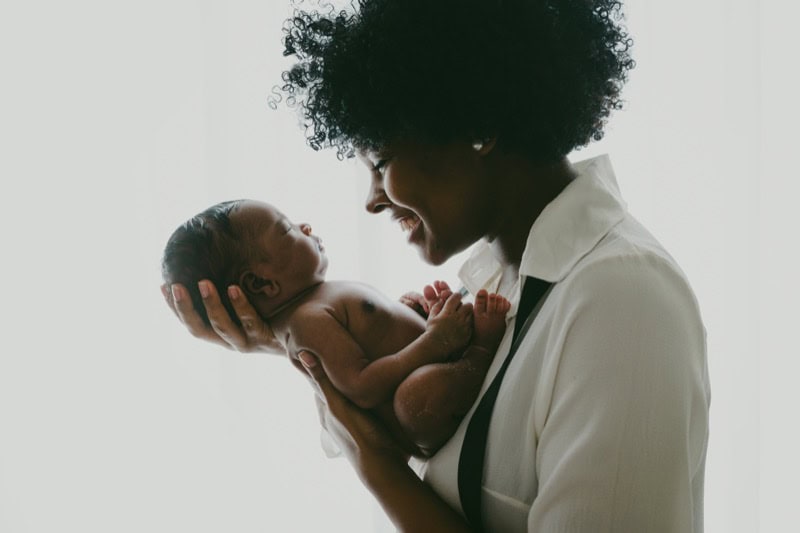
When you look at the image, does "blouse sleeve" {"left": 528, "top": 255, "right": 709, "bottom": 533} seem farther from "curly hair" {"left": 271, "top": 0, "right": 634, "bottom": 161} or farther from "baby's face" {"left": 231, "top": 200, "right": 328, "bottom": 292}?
"baby's face" {"left": 231, "top": 200, "right": 328, "bottom": 292}

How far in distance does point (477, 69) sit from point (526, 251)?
281 mm

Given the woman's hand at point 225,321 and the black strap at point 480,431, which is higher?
the woman's hand at point 225,321

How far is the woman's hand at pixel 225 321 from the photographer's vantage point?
53.4 inches

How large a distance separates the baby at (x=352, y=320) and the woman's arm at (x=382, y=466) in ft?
0.08

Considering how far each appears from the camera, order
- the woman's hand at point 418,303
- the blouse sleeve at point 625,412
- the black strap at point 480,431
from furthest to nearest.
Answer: the woman's hand at point 418,303, the black strap at point 480,431, the blouse sleeve at point 625,412

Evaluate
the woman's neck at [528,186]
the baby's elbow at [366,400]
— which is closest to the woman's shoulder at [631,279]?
the woman's neck at [528,186]

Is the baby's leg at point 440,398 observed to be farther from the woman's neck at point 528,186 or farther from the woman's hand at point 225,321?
the woman's hand at point 225,321

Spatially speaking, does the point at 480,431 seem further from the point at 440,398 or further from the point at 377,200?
the point at 377,200

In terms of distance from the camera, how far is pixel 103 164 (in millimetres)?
2039

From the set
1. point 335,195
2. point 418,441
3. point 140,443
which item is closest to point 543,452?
point 418,441

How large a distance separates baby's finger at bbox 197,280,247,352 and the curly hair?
15.5 inches

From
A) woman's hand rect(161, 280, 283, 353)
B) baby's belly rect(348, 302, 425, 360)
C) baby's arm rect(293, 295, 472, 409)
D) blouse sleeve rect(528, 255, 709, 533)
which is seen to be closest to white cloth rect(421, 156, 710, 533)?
blouse sleeve rect(528, 255, 709, 533)

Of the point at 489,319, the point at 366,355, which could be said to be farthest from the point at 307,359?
the point at 489,319

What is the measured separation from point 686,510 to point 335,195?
1.46 m
